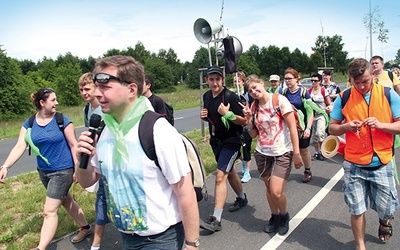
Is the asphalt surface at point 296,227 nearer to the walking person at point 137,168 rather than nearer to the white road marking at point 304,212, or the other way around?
the white road marking at point 304,212

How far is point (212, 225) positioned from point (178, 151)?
2.55 m

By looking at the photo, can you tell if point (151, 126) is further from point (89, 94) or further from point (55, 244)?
point (55, 244)

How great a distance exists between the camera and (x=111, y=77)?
1765mm

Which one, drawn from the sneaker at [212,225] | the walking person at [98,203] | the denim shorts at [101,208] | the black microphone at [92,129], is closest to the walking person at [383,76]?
the sneaker at [212,225]

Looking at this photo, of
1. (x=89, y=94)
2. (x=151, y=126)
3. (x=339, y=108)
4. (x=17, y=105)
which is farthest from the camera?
(x=17, y=105)

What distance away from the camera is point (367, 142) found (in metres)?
3.19

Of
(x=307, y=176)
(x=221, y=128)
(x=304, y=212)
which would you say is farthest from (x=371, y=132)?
(x=307, y=176)

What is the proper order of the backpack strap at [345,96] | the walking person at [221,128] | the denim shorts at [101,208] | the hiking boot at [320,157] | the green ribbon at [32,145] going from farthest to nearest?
1. the hiking boot at [320,157]
2. the walking person at [221,128]
3. the green ribbon at [32,145]
4. the denim shorts at [101,208]
5. the backpack strap at [345,96]

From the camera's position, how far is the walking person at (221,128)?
419cm

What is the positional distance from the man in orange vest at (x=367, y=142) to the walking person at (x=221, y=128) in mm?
1360

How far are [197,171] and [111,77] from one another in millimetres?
749

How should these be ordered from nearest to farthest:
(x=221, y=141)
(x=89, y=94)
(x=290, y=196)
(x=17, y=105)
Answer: (x=89, y=94), (x=221, y=141), (x=290, y=196), (x=17, y=105)

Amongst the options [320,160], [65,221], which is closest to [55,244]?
[65,221]

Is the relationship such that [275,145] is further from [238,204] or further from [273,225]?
[238,204]
